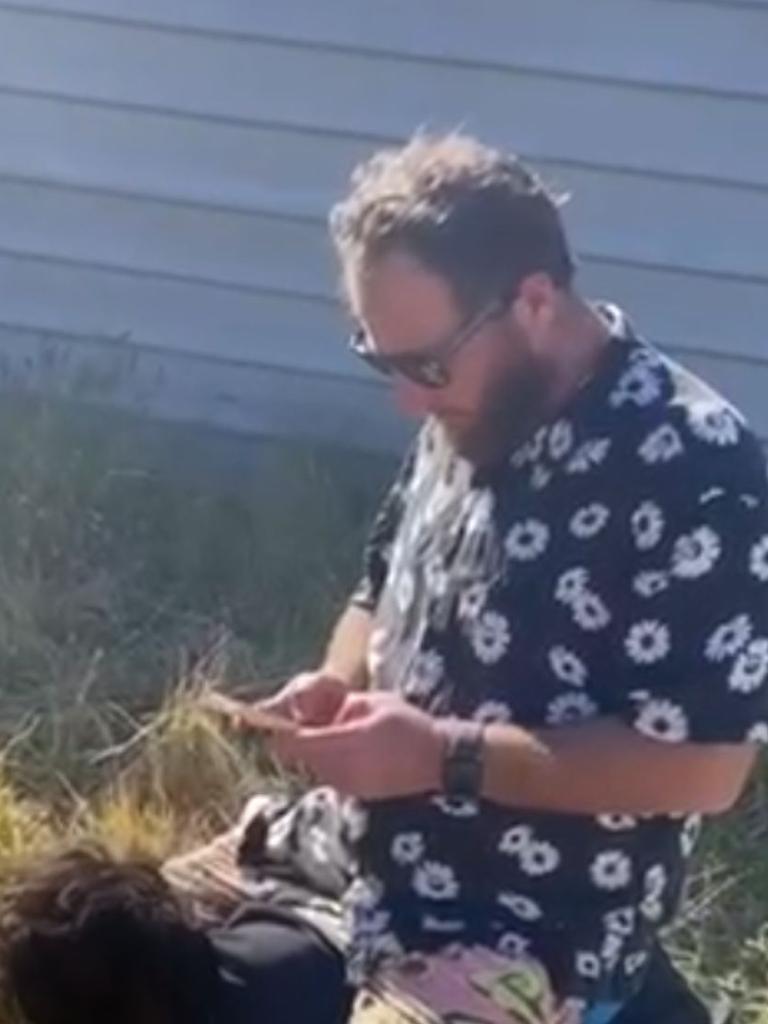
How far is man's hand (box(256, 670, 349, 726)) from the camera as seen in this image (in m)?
3.62

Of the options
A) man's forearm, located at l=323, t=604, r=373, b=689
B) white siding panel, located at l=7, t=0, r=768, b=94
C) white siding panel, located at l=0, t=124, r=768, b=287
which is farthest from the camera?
white siding panel, located at l=0, t=124, r=768, b=287

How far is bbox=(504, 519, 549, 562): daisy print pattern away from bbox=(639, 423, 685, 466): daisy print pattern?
0.15m

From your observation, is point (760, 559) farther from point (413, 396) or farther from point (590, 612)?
point (413, 396)

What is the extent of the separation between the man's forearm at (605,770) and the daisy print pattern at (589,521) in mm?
203

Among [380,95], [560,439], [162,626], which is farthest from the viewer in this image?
[380,95]

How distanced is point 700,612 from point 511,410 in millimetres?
302

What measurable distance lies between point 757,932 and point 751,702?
1.24 meters

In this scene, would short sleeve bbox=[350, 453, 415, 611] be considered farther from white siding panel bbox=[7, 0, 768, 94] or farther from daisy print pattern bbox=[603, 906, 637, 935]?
white siding panel bbox=[7, 0, 768, 94]

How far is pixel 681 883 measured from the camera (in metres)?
3.72

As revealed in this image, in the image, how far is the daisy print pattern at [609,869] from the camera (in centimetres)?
360

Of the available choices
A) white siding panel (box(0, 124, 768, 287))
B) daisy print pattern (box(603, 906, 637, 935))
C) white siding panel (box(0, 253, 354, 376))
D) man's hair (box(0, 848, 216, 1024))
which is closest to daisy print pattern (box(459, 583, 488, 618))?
daisy print pattern (box(603, 906, 637, 935))

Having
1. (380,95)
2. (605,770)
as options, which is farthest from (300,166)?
(605,770)

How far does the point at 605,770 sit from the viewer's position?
11.4 feet

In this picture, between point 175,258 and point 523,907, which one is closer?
point 523,907
